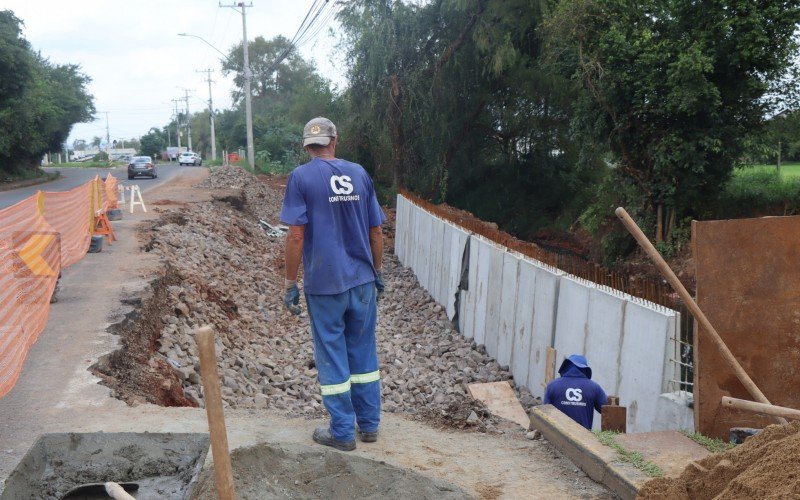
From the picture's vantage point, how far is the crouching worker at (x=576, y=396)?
5.61 m

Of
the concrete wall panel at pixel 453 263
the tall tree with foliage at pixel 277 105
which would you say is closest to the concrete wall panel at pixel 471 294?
the concrete wall panel at pixel 453 263

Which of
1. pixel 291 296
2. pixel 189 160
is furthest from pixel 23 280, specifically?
pixel 189 160

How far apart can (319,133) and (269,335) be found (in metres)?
8.51

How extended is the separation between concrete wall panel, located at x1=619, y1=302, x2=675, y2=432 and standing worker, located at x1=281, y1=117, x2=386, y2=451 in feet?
9.21

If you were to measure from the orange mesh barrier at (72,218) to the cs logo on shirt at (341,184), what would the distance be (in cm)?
759

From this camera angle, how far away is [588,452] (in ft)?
13.9

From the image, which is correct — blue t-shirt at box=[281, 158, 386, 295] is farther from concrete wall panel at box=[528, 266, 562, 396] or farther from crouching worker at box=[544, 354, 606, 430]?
concrete wall panel at box=[528, 266, 562, 396]

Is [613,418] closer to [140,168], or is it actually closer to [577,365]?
[577,365]

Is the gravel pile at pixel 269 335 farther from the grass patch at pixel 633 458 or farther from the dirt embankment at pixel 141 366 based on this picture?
the grass patch at pixel 633 458

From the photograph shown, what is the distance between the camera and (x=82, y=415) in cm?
511

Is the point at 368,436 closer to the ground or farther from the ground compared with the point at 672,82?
closer to the ground

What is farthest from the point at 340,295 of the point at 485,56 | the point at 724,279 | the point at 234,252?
the point at 485,56

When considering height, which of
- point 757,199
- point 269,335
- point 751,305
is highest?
point 751,305

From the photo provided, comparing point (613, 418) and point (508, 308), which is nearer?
point (613, 418)
